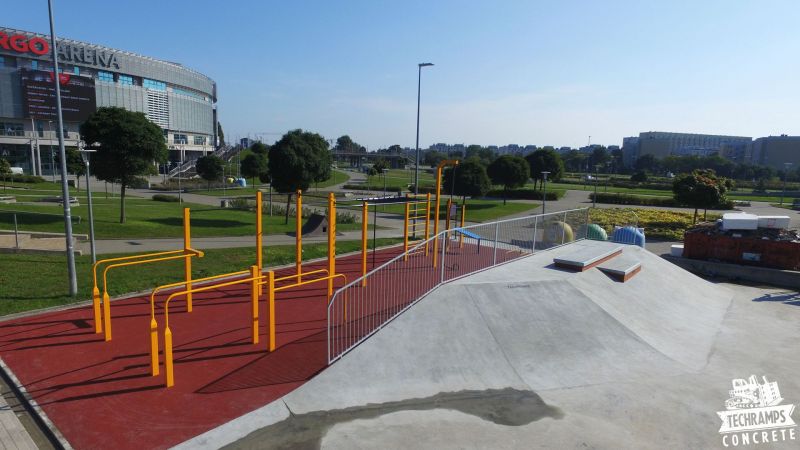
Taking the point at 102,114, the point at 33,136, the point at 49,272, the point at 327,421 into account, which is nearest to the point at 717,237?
the point at 327,421

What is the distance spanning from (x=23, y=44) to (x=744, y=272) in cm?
8037

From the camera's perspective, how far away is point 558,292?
11.3 metres

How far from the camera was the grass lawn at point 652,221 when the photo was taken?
3084 cm

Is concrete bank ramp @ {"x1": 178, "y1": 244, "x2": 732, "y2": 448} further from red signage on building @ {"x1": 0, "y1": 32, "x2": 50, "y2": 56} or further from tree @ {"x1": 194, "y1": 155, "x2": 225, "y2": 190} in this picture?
red signage on building @ {"x1": 0, "y1": 32, "x2": 50, "y2": 56}

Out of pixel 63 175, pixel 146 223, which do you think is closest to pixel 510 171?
pixel 146 223

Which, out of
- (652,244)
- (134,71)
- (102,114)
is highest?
(134,71)

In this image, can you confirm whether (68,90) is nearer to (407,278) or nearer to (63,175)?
(63,175)

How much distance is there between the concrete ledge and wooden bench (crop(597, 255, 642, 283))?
7755 millimetres

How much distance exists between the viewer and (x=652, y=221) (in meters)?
35.4

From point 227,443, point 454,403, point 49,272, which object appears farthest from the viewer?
point 49,272

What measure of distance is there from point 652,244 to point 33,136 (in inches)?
2966

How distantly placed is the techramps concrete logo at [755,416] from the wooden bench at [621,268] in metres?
4.86

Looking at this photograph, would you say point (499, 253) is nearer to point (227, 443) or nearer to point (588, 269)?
point (588, 269)

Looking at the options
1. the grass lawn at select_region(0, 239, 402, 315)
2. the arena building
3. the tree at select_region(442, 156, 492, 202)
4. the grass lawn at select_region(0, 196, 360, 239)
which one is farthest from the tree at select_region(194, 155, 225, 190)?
the grass lawn at select_region(0, 239, 402, 315)
